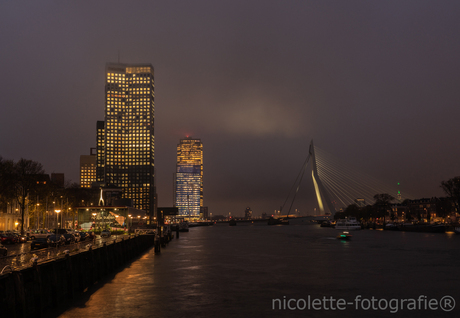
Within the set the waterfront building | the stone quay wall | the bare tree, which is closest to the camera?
the stone quay wall

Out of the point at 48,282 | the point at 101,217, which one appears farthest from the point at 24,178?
the point at 48,282

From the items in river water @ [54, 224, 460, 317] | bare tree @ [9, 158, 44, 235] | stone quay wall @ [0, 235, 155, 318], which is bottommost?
river water @ [54, 224, 460, 317]

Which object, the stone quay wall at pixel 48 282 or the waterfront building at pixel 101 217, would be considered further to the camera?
the waterfront building at pixel 101 217

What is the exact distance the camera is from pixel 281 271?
4094 cm

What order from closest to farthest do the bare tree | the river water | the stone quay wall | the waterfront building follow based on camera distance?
the stone quay wall
the river water
the bare tree
the waterfront building

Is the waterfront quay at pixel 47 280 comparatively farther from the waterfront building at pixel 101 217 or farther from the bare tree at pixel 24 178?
the waterfront building at pixel 101 217

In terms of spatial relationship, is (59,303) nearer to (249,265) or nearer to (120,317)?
(120,317)

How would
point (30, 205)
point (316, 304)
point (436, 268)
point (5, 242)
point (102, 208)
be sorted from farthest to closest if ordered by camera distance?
point (102, 208) → point (30, 205) → point (5, 242) → point (436, 268) → point (316, 304)

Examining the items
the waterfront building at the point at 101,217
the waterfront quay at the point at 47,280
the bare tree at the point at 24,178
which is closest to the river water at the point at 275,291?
the waterfront quay at the point at 47,280

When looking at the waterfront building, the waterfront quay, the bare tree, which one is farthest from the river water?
the waterfront building

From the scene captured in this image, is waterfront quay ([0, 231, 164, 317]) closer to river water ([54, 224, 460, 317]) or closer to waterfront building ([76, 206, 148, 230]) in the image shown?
river water ([54, 224, 460, 317])

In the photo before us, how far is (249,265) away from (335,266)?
9582 millimetres

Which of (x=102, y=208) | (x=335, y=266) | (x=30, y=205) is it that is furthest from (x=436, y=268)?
(x=102, y=208)

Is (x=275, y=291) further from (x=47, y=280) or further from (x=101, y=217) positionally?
(x=101, y=217)
